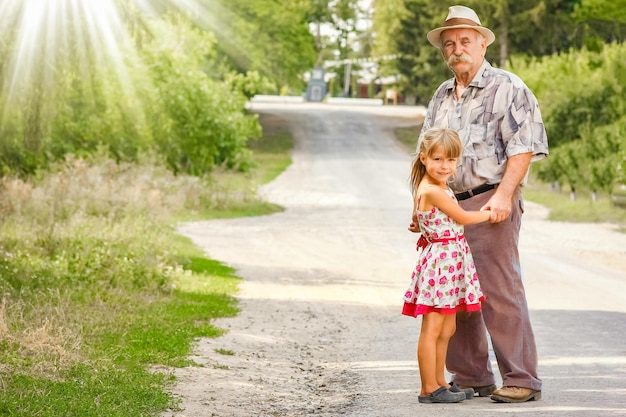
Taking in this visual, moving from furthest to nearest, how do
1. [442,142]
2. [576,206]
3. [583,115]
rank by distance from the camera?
1. [583,115]
2. [576,206]
3. [442,142]

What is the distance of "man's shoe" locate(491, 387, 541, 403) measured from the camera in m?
8.05

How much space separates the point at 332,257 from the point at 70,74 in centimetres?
778

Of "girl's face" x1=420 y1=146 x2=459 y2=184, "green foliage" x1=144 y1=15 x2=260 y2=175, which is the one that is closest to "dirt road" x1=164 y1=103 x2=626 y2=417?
"girl's face" x1=420 y1=146 x2=459 y2=184

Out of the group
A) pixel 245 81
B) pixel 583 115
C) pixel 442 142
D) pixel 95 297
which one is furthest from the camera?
pixel 583 115

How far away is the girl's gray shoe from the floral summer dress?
1.60ft

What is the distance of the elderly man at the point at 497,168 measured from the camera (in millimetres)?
8109

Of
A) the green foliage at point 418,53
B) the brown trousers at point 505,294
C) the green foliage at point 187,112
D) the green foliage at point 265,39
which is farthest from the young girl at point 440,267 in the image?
the green foliage at point 418,53

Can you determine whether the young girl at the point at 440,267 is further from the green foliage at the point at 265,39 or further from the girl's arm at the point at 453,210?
the green foliage at the point at 265,39

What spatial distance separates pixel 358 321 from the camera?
14.1 m

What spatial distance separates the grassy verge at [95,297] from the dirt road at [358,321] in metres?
0.37

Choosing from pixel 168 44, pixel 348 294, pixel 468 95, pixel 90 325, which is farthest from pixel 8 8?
pixel 168 44

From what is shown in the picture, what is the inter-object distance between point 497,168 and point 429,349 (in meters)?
1.17

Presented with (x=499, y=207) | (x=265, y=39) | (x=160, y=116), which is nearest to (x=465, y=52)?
(x=499, y=207)

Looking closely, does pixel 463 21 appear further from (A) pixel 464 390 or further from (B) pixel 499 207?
(A) pixel 464 390
